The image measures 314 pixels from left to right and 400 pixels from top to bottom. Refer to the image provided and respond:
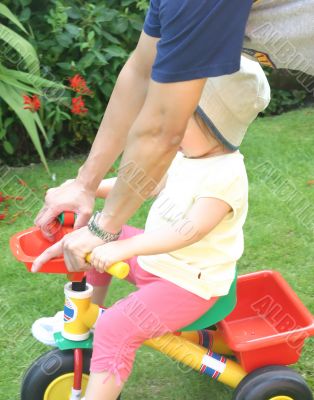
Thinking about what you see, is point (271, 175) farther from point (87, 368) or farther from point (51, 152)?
point (87, 368)

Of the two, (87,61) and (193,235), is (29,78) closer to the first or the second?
(87,61)

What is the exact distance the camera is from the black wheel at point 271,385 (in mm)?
2113

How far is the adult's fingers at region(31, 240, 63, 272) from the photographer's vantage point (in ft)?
6.06

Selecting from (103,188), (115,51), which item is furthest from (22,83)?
(103,188)

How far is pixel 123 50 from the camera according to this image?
4.20 metres

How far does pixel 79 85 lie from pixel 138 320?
216 cm

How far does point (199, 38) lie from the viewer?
1.53 m

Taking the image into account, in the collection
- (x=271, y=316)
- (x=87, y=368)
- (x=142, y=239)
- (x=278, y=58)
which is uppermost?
(x=278, y=58)

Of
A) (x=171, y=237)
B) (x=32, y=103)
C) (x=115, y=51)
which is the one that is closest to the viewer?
(x=171, y=237)

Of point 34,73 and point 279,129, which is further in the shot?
point 279,129

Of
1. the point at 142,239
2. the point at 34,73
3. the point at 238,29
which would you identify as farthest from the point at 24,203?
the point at 238,29

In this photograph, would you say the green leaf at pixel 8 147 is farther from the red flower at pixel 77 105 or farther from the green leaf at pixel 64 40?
the green leaf at pixel 64 40

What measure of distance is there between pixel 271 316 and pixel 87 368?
0.66 metres

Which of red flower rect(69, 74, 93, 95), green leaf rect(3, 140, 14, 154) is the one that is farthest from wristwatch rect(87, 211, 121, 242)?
green leaf rect(3, 140, 14, 154)
